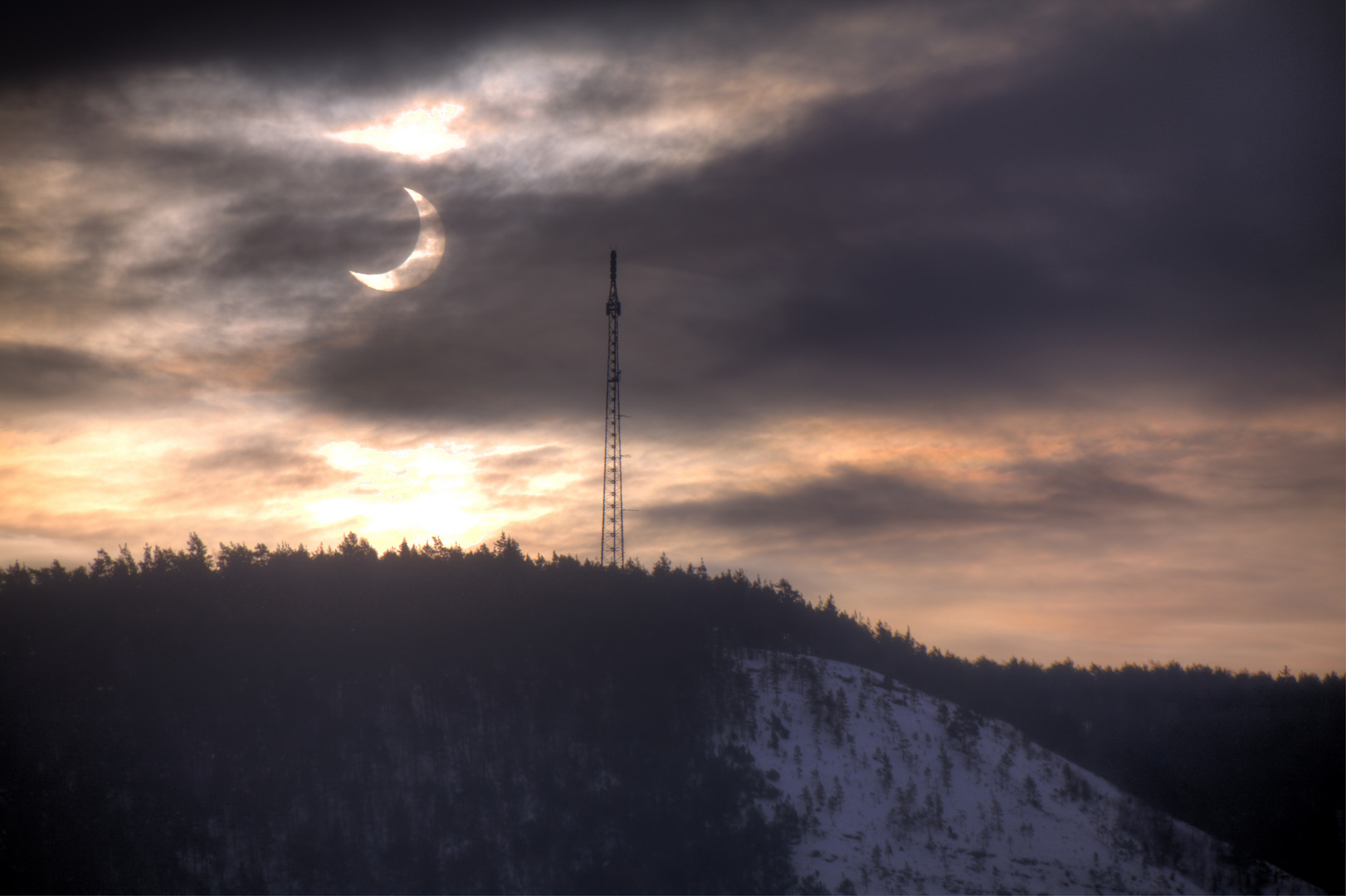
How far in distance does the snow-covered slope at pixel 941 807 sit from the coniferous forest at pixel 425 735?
10.9 ft

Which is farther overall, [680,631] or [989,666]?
[989,666]

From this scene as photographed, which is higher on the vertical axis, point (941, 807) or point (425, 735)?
point (425, 735)

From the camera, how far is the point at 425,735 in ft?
258

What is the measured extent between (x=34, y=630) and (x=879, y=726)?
69281 mm

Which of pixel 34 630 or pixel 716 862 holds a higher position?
pixel 34 630

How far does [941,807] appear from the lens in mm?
83188

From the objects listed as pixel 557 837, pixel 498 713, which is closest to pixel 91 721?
pixel 498 713

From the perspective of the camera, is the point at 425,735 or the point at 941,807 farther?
the point at 941,807

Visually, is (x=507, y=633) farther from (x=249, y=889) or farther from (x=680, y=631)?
(x=249, y=889)

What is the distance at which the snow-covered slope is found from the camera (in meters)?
75.9

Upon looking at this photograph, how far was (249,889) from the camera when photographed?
213 ft

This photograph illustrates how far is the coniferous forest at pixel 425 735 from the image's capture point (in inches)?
2680

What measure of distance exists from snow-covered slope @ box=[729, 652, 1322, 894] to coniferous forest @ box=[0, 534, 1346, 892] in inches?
131

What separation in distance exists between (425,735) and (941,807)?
41.5m
